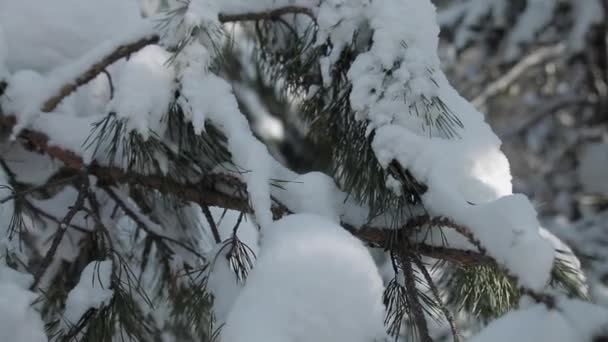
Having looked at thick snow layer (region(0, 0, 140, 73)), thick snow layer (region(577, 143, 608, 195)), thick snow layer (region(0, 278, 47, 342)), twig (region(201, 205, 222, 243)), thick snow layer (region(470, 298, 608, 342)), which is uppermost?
thick snow layer (region(577, 143, 608, 195))

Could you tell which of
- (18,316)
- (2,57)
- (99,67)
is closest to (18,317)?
(18,316)

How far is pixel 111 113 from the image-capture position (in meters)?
1.27

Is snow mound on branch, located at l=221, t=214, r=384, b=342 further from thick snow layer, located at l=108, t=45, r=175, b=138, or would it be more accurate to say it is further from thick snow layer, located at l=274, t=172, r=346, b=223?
thick snow layer, located at l=108, t=45, r=175, b=138

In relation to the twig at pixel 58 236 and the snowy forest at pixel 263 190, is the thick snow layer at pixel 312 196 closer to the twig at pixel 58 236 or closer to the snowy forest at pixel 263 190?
the snowy forest at pixel 263 190

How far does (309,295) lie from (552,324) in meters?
0.30

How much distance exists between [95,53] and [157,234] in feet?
1.33

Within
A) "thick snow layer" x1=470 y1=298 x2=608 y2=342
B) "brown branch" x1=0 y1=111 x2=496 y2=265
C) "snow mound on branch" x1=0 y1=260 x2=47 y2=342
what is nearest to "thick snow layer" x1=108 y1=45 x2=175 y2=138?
"brown branch" x1=0 y1=111 x2=496 y2=265

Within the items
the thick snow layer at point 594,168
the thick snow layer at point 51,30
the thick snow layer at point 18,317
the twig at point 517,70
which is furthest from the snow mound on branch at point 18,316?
the thick snow layer at point 594,168

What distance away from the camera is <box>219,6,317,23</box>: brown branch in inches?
55.4

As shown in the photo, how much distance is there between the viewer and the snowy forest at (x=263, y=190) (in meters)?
0.92

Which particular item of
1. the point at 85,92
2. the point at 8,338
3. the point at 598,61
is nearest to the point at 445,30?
the point at 598,61

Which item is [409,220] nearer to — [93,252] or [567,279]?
[567,279]

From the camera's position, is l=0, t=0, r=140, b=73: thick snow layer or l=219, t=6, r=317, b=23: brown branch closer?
l=219, t=6, r=317, b=23: brown branch

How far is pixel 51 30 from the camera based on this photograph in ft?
5.54
